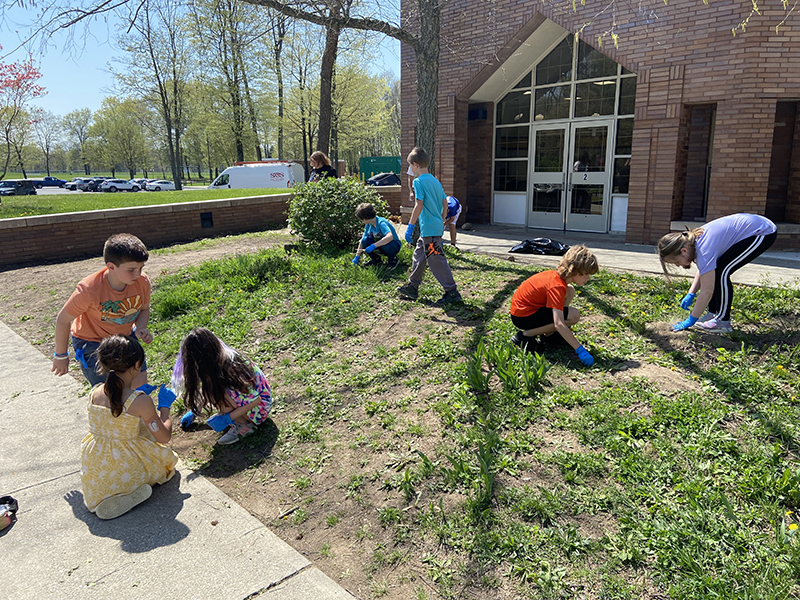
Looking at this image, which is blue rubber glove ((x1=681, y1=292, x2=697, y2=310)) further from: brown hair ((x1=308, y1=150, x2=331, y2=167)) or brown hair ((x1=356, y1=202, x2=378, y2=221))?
brown hair ((x1=308, y1=150, x2=331, y2=167))

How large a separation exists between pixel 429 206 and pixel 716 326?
2976 millimetres

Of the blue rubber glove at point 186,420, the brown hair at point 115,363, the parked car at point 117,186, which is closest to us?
the brown hair at point 115,363

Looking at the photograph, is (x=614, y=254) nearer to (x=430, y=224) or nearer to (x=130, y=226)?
(x=430, y=224)

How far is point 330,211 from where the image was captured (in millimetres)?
8555

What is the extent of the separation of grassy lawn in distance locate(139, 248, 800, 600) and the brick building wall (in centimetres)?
458

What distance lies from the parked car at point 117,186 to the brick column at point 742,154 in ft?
158

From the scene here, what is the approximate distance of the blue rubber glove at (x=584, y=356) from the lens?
4.32 m

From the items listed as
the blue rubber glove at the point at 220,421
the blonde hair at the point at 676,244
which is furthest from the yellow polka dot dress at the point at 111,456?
the blonde hair at the point at 676,244

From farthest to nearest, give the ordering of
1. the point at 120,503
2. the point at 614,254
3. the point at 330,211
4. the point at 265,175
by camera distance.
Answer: the point at 265,175 → the point at 614,254 → the point at 330,211 → the point at 120,503

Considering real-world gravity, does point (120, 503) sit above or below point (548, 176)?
below

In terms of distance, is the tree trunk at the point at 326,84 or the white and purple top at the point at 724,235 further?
the tree trunk at the point at 326,84

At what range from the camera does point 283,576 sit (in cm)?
279

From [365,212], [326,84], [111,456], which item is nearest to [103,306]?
[111,456]

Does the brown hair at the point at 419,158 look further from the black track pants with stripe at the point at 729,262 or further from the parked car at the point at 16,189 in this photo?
the parked car at the point at 16,189
